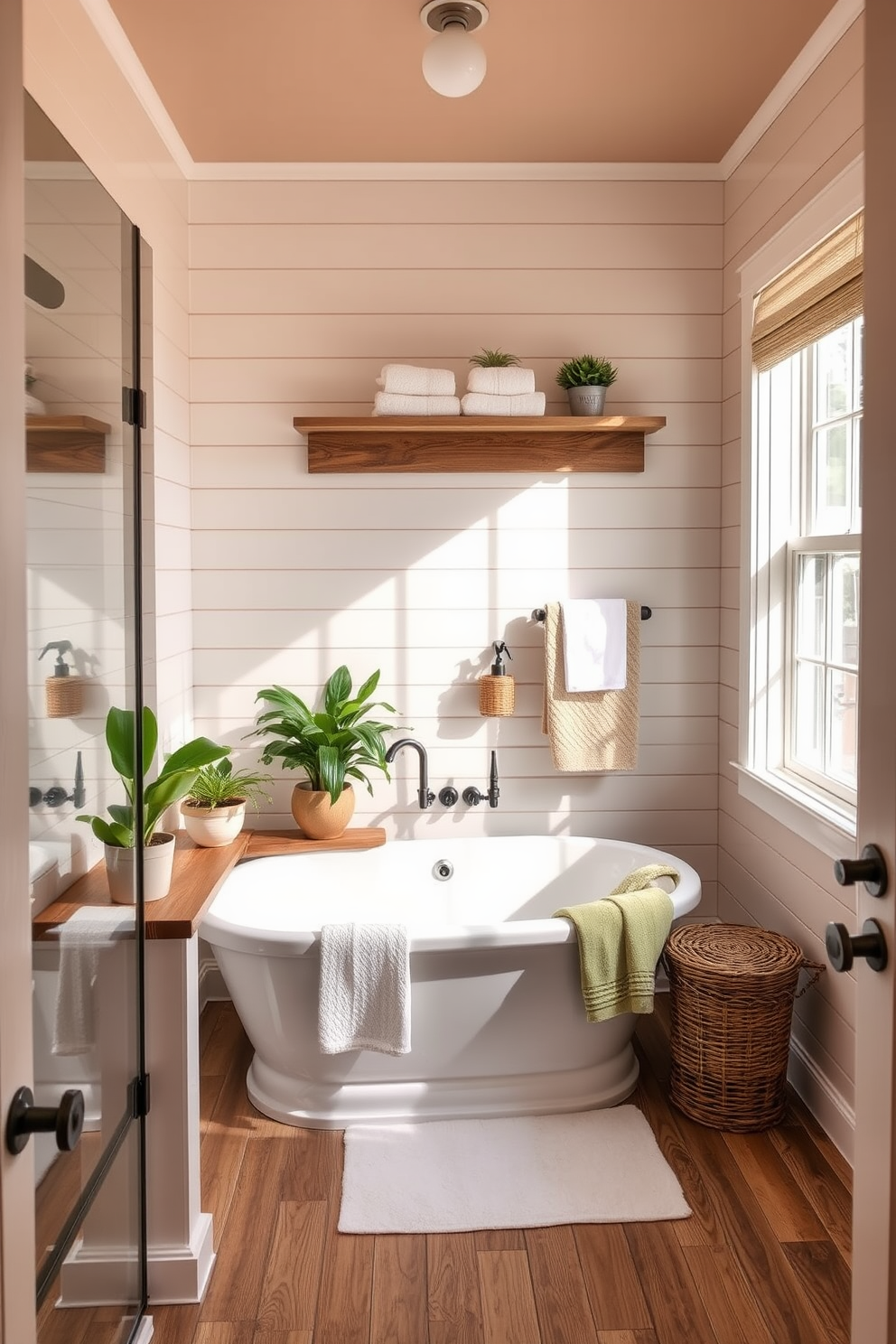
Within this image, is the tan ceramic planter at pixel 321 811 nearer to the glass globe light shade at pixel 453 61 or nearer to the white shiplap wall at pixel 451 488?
the white shiplap wall at pixel 451 488

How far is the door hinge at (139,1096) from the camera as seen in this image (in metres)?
1.88

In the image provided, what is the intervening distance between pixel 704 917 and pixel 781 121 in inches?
98.1

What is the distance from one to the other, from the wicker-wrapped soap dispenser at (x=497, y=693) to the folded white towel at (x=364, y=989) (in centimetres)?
101

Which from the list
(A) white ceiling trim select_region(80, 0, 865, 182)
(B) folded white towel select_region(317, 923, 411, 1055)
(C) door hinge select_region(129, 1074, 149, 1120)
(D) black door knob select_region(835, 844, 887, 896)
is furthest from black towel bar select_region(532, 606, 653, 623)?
(D) black door knob select_region(835, 844, 887, 896)

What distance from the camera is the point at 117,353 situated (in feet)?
5.67

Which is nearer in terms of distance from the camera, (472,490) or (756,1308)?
(756,1308)

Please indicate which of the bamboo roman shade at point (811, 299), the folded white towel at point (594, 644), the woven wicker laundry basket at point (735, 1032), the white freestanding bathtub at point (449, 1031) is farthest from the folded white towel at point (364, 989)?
the bamboo roman shade at point (811, 299)

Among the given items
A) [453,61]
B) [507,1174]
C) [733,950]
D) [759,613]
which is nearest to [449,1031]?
[507,1174]

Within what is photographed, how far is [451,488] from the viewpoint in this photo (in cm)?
350

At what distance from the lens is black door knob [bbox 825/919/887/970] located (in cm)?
110

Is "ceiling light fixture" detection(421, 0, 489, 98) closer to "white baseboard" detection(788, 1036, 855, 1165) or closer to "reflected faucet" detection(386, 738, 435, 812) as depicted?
"reflected faucet" detection(386, 738, 435, 812)

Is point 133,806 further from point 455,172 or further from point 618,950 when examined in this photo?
point 455,172

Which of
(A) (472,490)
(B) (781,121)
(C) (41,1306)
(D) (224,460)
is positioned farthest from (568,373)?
(C) (41,1306)

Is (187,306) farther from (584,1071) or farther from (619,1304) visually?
(619,1304)
